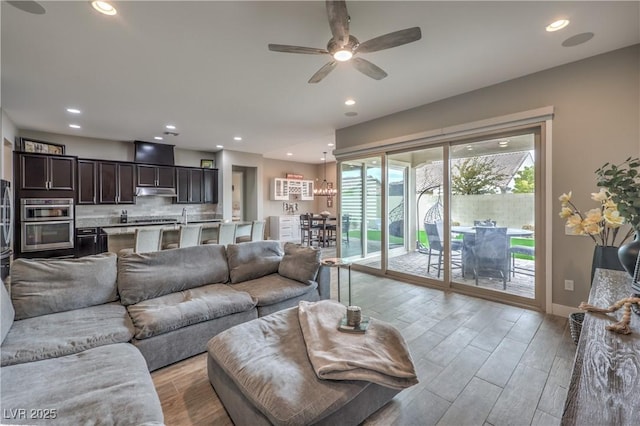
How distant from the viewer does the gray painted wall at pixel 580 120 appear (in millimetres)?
2725

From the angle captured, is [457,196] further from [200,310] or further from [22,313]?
[22,313]

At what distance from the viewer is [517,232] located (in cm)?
358

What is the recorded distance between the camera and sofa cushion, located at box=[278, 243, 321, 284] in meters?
3.03

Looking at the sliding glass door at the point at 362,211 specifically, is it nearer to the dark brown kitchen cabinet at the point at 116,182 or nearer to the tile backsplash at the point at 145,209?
the tile backsplash at the point at 145,209

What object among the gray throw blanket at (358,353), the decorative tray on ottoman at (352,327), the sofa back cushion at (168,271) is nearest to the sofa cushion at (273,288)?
the sofa back cushion at (168,271)

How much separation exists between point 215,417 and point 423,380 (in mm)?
1441

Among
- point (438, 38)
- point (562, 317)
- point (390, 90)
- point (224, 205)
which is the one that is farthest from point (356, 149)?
point (224, 205)

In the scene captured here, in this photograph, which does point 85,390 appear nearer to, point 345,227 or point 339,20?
point 339,20

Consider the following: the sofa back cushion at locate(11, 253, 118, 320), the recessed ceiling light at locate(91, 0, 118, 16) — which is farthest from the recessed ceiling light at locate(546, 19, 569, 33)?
the sofa back cushion at locate(11, 253, 118, 320)

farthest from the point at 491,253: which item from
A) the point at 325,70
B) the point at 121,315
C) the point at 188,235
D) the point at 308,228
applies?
the point at 308,228

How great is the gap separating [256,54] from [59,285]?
2662 mm

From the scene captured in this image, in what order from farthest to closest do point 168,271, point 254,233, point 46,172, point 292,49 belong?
1. point 254,233
2. point 46,172
3. point 168,271
4. point 292,49

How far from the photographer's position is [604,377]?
0.77m

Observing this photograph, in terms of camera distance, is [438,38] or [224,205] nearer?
[438,38]
